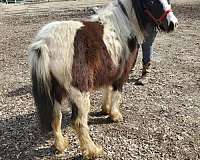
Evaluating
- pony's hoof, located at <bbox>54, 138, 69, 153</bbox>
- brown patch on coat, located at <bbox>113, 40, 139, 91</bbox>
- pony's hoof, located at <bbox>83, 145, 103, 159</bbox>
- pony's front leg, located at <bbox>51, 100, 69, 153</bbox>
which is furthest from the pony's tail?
brown patch on coat, located at <bbox>113, 40, 139, 91</bbox>

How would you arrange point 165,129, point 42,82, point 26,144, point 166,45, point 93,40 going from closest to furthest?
point 42,82
point 93,40
point 26,144
point 165,129
point 166,45

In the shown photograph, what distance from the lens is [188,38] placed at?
33.2ft

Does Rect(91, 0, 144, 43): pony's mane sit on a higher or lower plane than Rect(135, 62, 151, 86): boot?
higher

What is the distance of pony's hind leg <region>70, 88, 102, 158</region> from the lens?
4090mm

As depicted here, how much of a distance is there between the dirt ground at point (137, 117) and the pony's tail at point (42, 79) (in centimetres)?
61

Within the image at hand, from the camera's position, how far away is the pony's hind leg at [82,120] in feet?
13.4

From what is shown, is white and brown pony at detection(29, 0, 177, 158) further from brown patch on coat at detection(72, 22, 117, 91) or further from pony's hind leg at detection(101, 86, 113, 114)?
pony's hind leg at detection(101, 86, 113, 114)

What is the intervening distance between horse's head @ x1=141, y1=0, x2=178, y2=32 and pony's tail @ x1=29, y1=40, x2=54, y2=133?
151cm

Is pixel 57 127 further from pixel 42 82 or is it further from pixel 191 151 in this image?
pixel 191 151

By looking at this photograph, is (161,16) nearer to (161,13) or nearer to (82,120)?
(161,13)

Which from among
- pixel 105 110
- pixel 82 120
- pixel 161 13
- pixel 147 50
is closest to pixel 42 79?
pixel 82 120

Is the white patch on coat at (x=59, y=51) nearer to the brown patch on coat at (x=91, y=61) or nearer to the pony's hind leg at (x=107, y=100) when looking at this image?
the brown patch on coat at (x=91, y=61)

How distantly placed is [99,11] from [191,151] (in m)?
2.07

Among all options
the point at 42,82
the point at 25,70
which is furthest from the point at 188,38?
the point at 42,82
